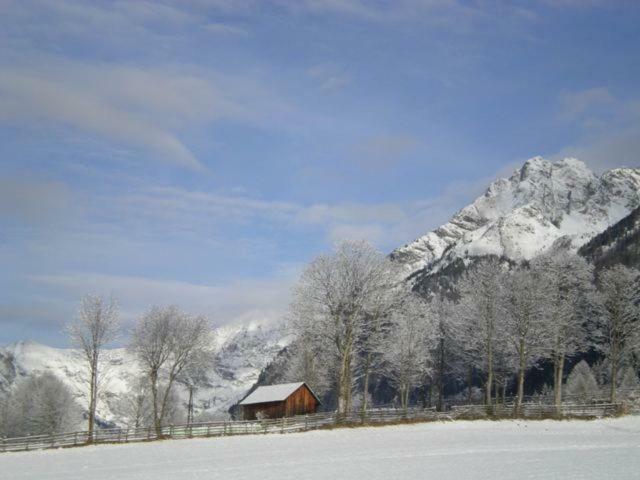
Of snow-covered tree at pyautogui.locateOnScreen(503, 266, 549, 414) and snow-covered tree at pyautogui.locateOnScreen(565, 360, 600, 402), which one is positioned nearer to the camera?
snow-covered tree at pyautogui.locateOnScreen(503, 266, 549, 414)

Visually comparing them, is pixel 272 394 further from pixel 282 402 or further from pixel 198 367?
pixel 198 367

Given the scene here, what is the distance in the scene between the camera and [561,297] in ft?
203

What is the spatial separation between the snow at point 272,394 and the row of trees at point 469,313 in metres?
12.8

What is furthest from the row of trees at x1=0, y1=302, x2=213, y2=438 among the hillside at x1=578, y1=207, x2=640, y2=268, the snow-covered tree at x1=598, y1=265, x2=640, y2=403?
the hillside at x1=578, y1=207, x2=640, y2=268

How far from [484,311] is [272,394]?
28.1 metres

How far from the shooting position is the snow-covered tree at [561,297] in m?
58.2

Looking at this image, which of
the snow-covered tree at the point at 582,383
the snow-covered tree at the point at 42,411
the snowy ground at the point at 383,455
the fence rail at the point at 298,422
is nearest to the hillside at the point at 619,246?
the snow-covered tree at the point at 582,383

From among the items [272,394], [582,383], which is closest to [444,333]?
[272,394]

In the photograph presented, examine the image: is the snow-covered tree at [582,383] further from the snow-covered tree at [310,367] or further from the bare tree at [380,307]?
the bare tree at [380,307]

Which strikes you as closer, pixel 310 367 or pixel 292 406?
pixel 292 406

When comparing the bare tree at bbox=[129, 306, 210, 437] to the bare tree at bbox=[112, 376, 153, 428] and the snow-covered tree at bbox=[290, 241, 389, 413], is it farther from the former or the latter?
the bare tree at bbox=[112, 376, 153, 428]

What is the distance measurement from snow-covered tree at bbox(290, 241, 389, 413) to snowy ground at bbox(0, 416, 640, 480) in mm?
9509

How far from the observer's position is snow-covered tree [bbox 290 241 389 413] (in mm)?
55562

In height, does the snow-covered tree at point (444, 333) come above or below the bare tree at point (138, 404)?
above
